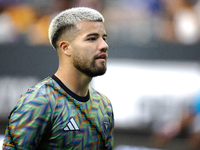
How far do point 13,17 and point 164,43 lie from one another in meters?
4.34

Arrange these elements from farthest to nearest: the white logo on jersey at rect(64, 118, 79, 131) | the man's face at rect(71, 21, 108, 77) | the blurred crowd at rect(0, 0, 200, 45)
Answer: the blurred crowd at rect(0, 0, 200, 45)
the man's face at rect(71, 21, 108, 77)
the white logo on jersey at rect(64, 118, 79, 131)

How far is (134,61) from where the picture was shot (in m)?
6.63

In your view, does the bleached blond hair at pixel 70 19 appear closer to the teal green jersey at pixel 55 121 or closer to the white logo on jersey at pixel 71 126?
the teal green jersey at pixel 55 121

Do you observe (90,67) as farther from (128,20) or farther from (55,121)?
(128,20)

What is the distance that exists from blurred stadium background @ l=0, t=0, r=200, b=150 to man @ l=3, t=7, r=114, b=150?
4121 mm

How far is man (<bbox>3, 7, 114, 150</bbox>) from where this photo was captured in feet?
6.50

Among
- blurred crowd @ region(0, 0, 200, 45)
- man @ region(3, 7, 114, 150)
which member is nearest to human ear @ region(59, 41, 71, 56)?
man @ region(3, 7, 114, 150)

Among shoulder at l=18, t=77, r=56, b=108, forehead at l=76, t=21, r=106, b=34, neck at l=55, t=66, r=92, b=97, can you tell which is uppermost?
forehead at l=76, t=21, r=106, b=34

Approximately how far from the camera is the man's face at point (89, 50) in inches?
88.9

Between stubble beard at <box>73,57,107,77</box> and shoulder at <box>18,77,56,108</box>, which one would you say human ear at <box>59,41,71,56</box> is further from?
shoulder at <box>18,77,56,108</box>


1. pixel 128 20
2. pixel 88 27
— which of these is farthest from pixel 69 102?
pixel 128 20

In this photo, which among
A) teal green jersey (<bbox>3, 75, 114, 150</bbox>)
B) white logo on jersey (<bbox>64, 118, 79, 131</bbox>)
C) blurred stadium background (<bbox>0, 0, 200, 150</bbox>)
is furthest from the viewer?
blurred stadium background (<bbox>0, 0, 200, 150</bbox>)

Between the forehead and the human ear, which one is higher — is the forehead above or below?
above

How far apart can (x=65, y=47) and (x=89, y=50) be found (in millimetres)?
220
